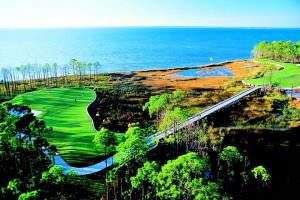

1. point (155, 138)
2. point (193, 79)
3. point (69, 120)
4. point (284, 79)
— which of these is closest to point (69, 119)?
point (69, 120)

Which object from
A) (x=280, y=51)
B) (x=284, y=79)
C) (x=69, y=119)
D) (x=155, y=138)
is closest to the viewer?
(x=155, y=138)

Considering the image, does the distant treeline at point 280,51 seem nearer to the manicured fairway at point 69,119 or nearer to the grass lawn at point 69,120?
the grass lawn at point 69,120

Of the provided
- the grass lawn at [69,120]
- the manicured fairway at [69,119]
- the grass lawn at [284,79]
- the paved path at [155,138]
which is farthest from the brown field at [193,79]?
the manicured fairway at [69,119]

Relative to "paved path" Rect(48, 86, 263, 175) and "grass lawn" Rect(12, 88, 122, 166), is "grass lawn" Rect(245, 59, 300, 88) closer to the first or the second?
"paved path" Rect(48, 86, 263, 175)

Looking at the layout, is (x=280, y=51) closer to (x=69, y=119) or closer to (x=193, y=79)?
(x=193, y=79)

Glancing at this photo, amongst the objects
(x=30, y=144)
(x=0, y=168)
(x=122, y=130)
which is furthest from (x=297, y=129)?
(x=0, y=168)

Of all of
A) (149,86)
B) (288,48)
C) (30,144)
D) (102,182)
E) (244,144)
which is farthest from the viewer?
(288,48)

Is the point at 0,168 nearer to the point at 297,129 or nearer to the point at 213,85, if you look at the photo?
the point at 297,129
